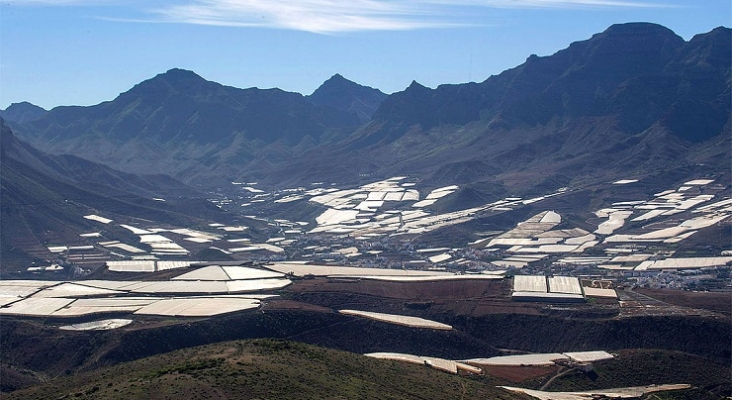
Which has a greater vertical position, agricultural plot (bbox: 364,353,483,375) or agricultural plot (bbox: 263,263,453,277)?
agricultural plot (bbox: 263,263,453,277)

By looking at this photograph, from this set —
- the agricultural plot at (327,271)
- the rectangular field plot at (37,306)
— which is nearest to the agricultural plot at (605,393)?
the agricultural plot at (327,271)

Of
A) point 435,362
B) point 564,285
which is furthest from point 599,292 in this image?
point 435,362

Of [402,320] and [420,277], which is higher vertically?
[420,277]

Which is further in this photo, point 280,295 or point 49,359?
point 280,295

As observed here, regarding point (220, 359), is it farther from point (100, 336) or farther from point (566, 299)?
point (566, 299)

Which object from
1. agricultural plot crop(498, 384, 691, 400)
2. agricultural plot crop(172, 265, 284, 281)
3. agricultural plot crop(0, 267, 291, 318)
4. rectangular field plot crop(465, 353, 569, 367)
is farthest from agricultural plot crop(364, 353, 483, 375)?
agricultural plot crop(172, 265, 284, 281)

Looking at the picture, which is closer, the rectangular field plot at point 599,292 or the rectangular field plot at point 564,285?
the rectangular field plot at point 599,292

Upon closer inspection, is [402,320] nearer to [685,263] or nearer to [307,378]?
[307,378]

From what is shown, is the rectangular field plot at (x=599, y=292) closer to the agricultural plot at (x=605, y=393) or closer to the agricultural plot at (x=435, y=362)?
the agricultural plot at (x=605, y=393)

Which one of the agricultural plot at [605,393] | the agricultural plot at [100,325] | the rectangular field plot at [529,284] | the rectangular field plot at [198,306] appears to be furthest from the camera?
the rectangular field plot at [529,284]

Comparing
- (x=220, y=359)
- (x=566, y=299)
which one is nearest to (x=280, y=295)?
(x=566, y=299)

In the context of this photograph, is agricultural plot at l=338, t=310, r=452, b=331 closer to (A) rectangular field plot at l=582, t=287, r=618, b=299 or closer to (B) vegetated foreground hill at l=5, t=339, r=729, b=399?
(B) vegetated foreground hill at l=5, t=339, r=729, b=399
